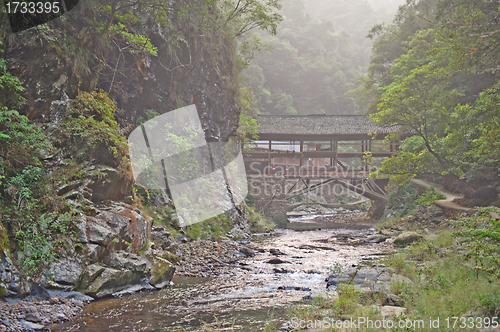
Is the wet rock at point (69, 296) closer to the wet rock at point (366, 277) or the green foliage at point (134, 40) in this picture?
the wet rock at point (366, 277)

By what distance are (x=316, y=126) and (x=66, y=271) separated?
21817mm

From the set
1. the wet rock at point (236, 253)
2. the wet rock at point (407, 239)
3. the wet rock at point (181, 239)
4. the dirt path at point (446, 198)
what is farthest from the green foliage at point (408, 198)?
the wet rock at point (181, 239)

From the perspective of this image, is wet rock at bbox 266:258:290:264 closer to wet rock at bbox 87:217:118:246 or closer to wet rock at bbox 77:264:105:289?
wet rock at bbox 87:217:118:246

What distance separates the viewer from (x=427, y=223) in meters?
13.9

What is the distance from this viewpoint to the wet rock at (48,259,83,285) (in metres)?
5.29

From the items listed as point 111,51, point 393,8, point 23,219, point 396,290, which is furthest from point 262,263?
point 393,8

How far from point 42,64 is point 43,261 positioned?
4.05 m

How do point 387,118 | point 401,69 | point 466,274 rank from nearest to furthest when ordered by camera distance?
1. point 466,274
2. point 387,118
3. point 401,69

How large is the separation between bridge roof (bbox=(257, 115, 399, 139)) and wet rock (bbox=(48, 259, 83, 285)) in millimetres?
19706

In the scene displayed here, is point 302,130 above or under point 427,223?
above

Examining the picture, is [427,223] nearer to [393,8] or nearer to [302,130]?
[302,130]

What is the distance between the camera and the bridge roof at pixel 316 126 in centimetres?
2450

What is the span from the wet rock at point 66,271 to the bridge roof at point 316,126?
19706 millimetres

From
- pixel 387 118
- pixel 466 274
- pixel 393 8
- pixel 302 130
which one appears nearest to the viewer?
pixel 466 274
